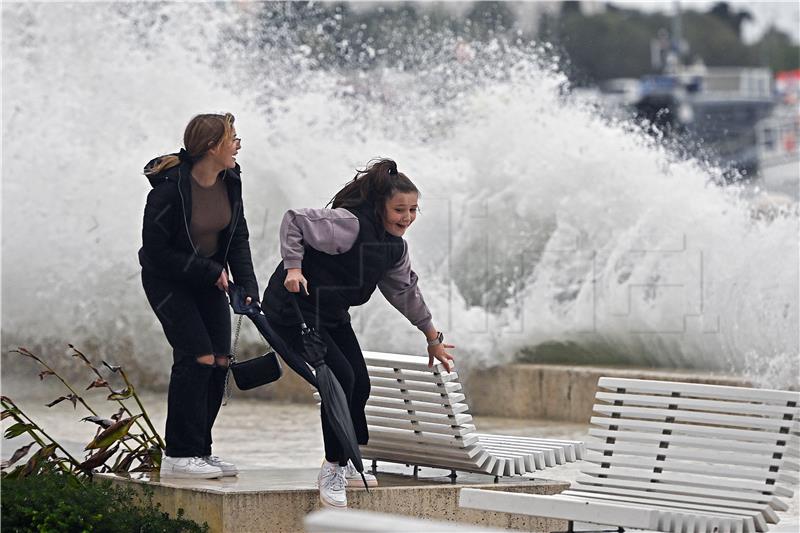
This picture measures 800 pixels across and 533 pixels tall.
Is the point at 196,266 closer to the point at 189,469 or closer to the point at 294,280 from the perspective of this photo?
the point at 294,280

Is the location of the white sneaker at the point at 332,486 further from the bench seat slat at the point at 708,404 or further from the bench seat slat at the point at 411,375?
the bench seat slat at the point at 708,404

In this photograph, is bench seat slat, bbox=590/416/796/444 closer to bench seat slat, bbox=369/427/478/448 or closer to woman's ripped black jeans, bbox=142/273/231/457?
bench seat slat, bbox=369/427/478/448

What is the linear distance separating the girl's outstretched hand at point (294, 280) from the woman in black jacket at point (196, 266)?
412 millimetres

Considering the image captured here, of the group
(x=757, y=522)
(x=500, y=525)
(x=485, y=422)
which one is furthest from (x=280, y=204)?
(x=757, y=522)

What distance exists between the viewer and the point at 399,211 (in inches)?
238

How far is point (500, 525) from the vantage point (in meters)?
6.64

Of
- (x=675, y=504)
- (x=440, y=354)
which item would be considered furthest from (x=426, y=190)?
(x=675, y=504)

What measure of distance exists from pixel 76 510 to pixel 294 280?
114cm

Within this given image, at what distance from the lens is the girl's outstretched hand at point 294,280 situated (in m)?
5.79

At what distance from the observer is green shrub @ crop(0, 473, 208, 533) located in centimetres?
578

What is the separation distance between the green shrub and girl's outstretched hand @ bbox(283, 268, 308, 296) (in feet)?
3.18

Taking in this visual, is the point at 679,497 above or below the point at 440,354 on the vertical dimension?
below

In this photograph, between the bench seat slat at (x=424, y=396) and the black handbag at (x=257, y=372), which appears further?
the bench seat slat at (x=424, y=396)

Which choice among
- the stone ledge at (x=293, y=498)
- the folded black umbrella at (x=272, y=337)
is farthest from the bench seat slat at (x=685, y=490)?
the folded black umbrella at (x=272, y=337)
